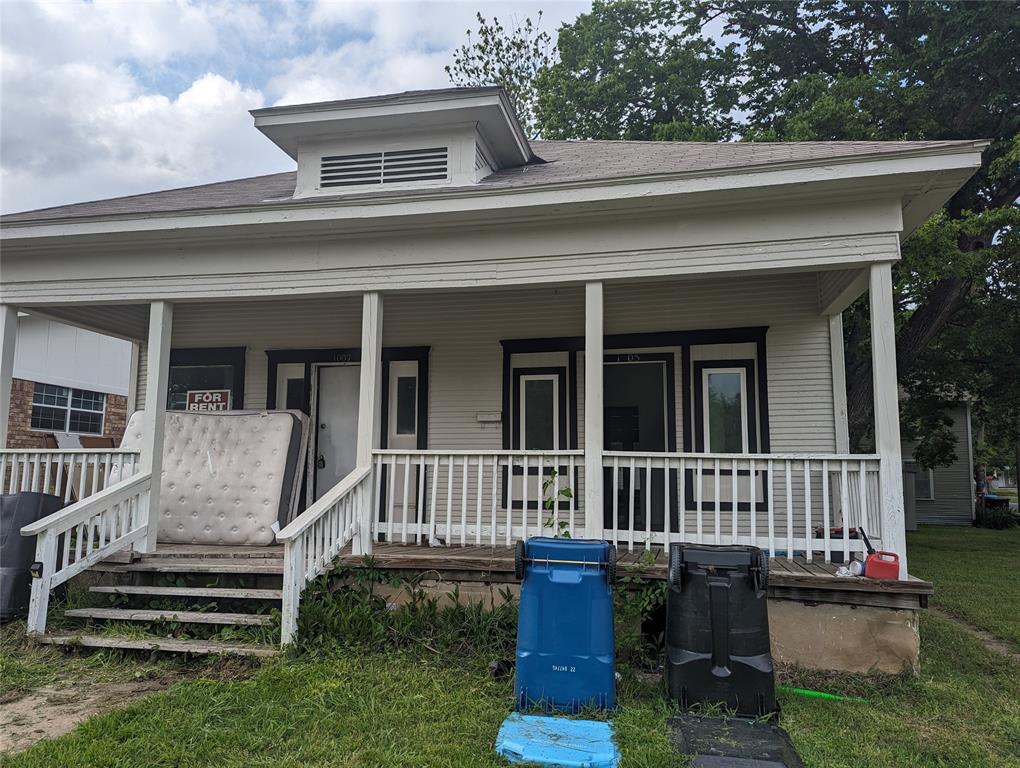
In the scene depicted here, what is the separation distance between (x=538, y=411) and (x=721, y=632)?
3.93 meters

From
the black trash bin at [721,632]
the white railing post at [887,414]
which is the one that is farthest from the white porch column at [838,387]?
the black trash bin at [721,632]

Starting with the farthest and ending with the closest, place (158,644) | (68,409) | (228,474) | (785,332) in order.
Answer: (68,409)
(785,332)
(228,474)
(158,644)

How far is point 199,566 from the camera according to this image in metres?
5.07

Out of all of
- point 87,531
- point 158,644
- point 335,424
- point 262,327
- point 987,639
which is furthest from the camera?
point 262,327

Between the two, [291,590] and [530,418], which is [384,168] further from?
[291,590]

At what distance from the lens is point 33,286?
6.17 meters

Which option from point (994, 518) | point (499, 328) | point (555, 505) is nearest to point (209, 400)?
point (499, 328)

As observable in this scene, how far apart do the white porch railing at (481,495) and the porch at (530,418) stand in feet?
0.12

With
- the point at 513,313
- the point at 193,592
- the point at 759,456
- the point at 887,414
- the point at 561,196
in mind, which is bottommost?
the point at 193,592

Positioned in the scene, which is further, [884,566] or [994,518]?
[994,518]

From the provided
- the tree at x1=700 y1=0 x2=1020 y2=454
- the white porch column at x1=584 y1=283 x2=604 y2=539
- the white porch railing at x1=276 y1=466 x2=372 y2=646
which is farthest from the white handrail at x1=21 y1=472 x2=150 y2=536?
the tree at x1=700 y1=0 x2=1020 y2=454

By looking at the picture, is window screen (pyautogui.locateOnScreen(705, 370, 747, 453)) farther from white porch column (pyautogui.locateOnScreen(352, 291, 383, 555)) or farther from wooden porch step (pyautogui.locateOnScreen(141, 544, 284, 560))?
wooden porch step (pyautogui.locateOnScreen(141, 544, 284, 560))

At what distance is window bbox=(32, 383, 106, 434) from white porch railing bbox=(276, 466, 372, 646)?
1285 centimetres

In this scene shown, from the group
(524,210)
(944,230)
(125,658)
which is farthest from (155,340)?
(944,230)
